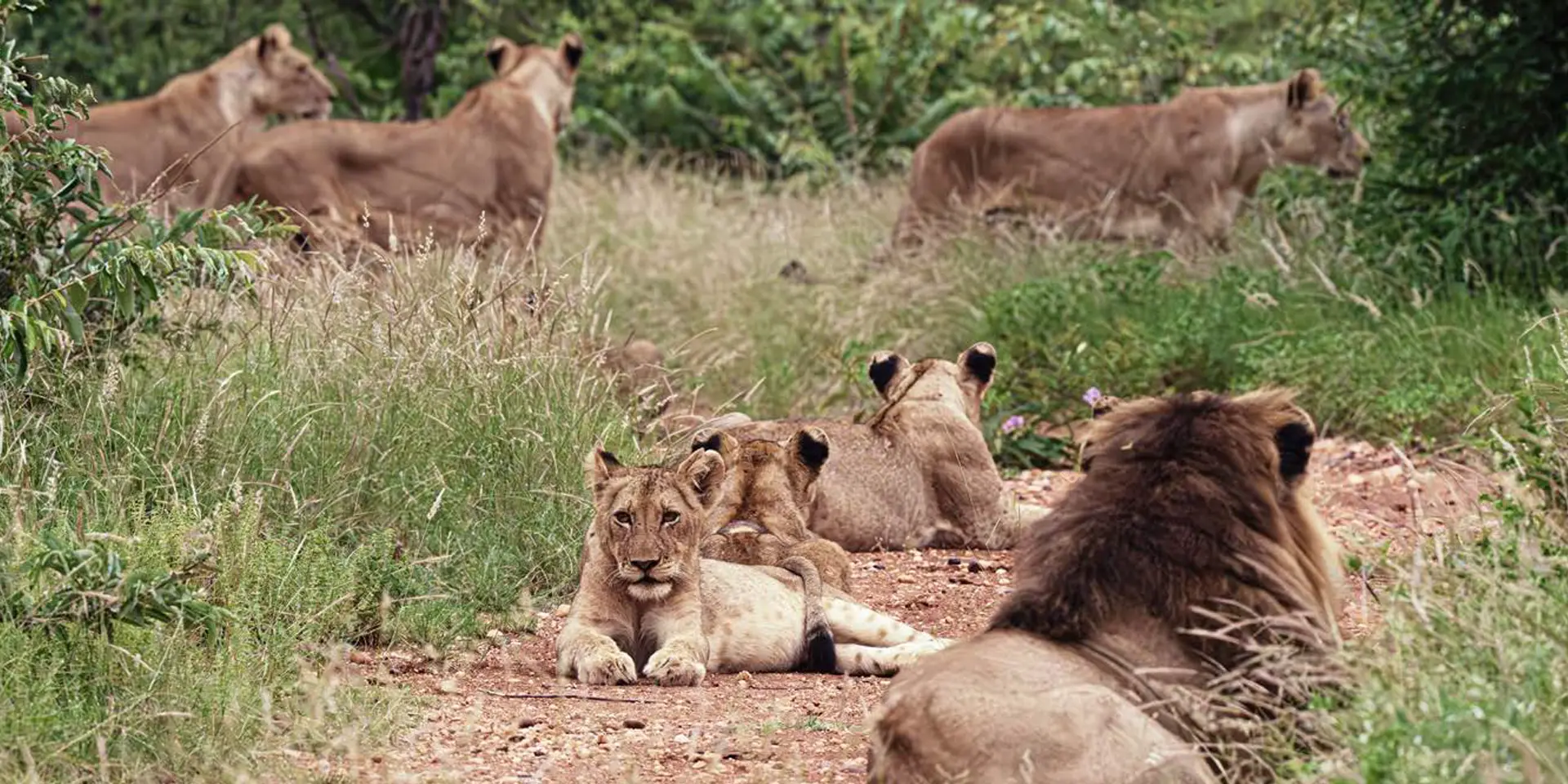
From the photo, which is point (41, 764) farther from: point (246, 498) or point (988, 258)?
point (988, 258)

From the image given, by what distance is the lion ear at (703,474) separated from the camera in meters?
7.02

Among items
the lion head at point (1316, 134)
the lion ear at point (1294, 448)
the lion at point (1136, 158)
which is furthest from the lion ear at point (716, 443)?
the lion head at point (1316, 134)

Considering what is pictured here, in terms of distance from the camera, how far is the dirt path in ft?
18.4

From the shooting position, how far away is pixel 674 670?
6605 mm

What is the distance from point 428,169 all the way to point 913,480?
6.19m

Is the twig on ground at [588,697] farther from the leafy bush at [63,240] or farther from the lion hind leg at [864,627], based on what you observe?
the leafy bush at [63,240]

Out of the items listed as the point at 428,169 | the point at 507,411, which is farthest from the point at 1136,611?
the point at 428,169

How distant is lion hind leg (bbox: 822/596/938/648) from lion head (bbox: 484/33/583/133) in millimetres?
8269

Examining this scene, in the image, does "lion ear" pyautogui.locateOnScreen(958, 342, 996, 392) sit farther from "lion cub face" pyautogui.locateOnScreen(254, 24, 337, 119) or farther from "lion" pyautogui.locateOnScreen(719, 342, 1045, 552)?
"lion cub face" pyautogui.locateOnScreen(254, 24, 337, 119)

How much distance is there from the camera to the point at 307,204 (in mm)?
13758

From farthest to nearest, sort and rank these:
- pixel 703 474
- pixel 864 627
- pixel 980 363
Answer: pixel 980 363 < pixel 864 627 < pixel 703 474

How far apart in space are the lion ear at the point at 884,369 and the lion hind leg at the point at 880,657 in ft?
8.21

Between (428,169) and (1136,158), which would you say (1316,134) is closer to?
(1136,158)

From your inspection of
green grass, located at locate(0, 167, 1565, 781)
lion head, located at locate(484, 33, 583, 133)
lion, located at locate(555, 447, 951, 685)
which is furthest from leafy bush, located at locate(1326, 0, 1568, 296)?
lion, located at locate(555, 447, 951, 685)
